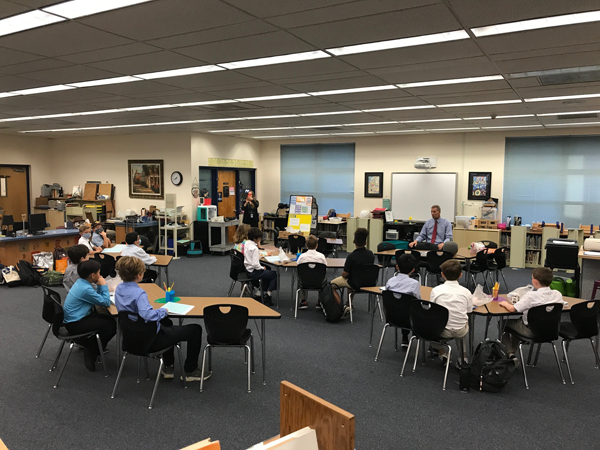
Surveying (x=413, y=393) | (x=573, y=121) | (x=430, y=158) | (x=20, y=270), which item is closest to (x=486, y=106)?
(x=573, y=121)

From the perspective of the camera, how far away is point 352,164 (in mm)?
12367

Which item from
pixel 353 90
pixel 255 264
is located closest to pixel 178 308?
pixel 255 264

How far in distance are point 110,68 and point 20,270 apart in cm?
494

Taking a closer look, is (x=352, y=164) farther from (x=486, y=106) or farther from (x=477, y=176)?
(x=486, y=106)

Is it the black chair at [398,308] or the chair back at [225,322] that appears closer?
the chair back at [225,322]

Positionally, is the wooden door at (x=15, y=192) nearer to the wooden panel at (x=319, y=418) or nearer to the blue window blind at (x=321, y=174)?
the blue window blind at (x=321, y=174)

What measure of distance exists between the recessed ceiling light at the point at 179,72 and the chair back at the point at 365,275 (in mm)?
2993

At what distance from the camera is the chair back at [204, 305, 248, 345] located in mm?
3850

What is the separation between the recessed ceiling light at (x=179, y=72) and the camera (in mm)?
4727

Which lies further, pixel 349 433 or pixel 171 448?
pixel 171 448

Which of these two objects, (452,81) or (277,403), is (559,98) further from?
(277,403)

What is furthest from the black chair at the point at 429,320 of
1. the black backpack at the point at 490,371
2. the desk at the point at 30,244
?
the desk at the point at 30,244

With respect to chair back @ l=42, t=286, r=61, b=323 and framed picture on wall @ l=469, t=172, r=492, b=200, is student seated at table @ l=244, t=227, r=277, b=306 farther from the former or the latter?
framed picture on wall @ l=469, t=172, r=492, b=200

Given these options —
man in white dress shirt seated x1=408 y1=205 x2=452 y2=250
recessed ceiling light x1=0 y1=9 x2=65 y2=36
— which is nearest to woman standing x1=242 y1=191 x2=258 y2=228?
man in white dress shirt seated x1=408 y1=205 x2=452 y2=250
